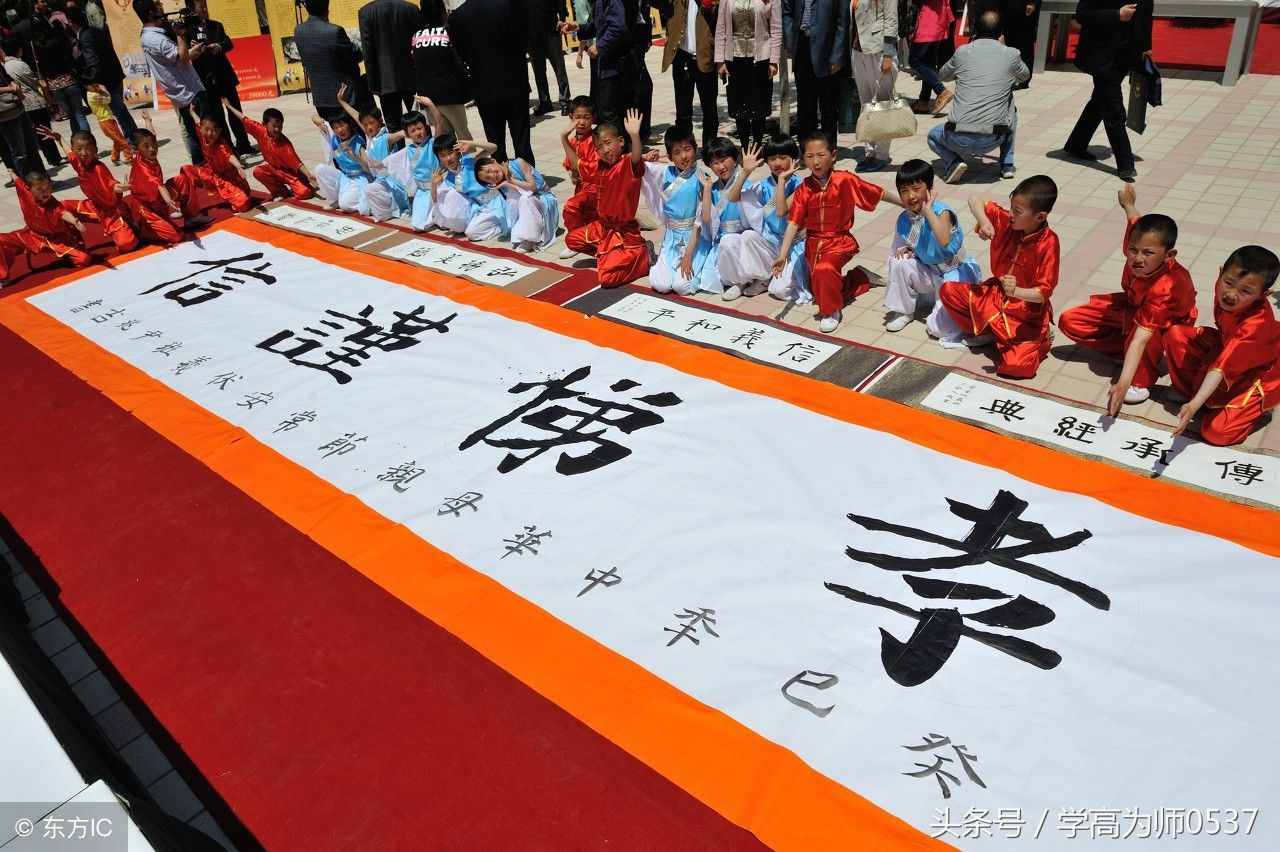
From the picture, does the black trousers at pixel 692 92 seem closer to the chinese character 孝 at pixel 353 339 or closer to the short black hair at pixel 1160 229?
the chinese character 孝 at pixel 353 339

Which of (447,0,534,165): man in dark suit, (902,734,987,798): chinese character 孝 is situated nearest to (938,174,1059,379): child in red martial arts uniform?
(902,734,987,798): chinese character 孝

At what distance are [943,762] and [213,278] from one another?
583 centimetres

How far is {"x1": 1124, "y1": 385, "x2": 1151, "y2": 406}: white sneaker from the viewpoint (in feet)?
12.3

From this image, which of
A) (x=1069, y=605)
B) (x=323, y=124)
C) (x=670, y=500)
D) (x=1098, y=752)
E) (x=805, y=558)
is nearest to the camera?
(x=1098, y=752)

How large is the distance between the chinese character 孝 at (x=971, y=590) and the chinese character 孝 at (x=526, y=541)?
43.2 inches

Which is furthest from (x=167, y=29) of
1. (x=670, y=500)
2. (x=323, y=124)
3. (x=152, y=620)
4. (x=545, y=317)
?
(x=670, y=500)

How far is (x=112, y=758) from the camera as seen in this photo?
2551 millimetres

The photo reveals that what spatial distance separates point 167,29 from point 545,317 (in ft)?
20.3

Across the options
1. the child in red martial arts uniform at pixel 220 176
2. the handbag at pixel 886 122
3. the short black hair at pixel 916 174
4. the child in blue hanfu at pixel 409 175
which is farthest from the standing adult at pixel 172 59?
the short black hair at pixel 916 174

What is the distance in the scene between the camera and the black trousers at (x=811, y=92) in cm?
704

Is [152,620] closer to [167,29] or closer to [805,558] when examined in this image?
[805,558]

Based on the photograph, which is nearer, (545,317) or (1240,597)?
(1240,597)

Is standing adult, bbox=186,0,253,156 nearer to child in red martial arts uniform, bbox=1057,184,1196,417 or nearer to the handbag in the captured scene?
the handbag

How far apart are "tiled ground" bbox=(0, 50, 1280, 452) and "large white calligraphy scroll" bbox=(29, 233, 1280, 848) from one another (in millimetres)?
996
